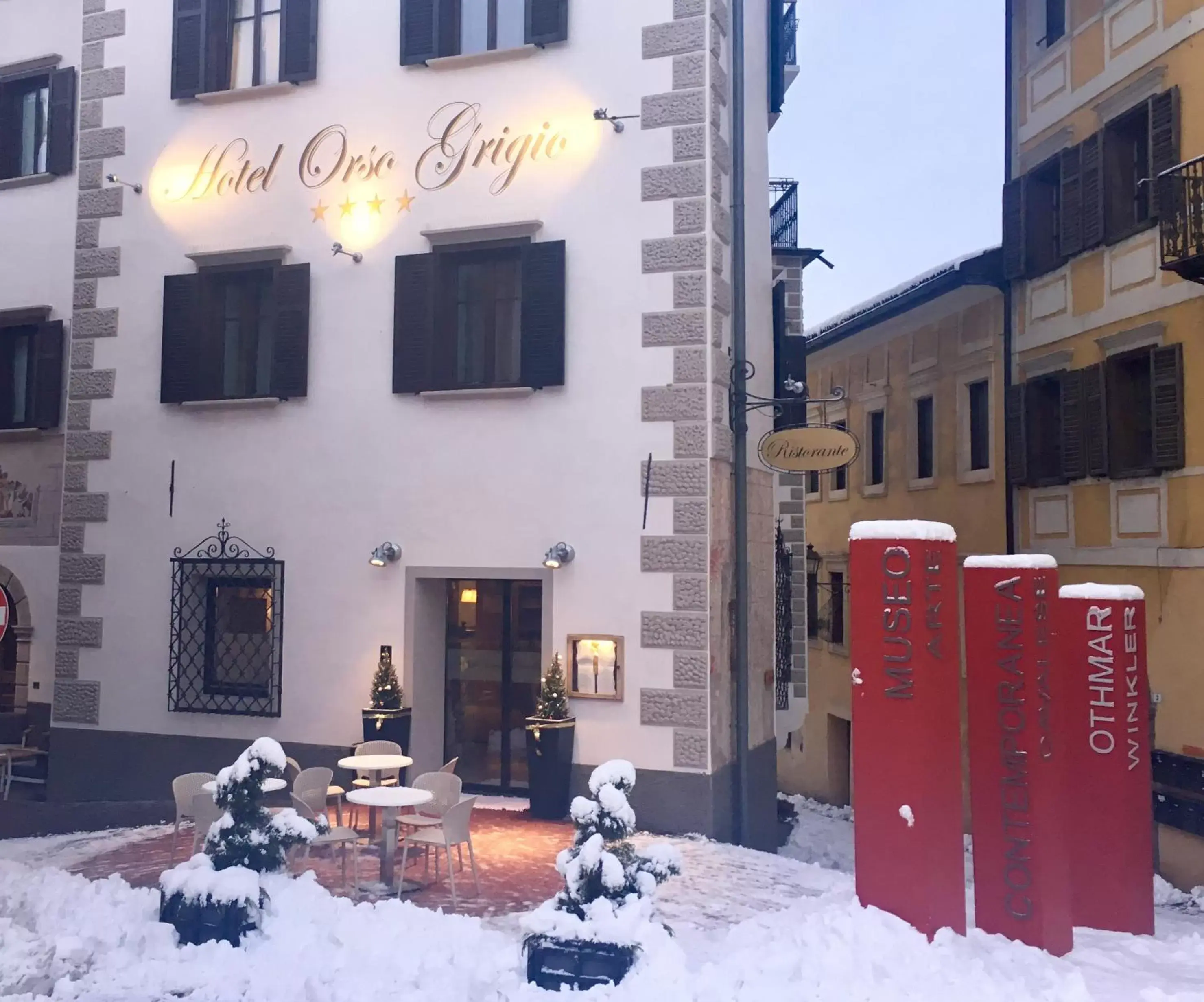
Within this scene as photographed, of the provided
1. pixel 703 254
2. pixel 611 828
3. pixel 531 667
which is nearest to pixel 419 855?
pixel 531 667

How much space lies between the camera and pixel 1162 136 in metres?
12.1

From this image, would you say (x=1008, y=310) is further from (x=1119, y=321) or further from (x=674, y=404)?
(x=674, y=404)

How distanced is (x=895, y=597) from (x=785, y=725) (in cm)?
822

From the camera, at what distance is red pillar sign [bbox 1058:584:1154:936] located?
25.8 feet

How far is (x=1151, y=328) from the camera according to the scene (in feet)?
40.9

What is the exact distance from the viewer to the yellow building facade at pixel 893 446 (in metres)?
16.2

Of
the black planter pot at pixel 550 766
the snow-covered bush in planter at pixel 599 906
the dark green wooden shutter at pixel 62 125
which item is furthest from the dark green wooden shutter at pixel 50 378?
the snow-covered bush in planter at pixel 599 906

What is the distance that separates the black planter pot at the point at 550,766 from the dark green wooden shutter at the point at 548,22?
675 cm

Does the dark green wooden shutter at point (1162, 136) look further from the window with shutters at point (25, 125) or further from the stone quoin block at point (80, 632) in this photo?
the window with shutters at point (25, 125)

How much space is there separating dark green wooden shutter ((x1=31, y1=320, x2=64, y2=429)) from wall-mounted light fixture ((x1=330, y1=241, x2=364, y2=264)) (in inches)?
160

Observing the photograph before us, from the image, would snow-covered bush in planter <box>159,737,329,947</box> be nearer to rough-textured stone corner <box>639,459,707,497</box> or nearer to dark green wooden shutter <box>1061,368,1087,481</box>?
rough-textured stone corner <box>639,459,707,497</box>

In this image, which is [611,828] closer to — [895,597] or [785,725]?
[895,597]

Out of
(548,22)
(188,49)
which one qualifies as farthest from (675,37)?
(188,49)

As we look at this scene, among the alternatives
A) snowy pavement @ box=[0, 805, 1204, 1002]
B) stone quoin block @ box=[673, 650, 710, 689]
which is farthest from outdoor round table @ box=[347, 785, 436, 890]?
stone quoin block @ box=[673, 650, 710, 689]
